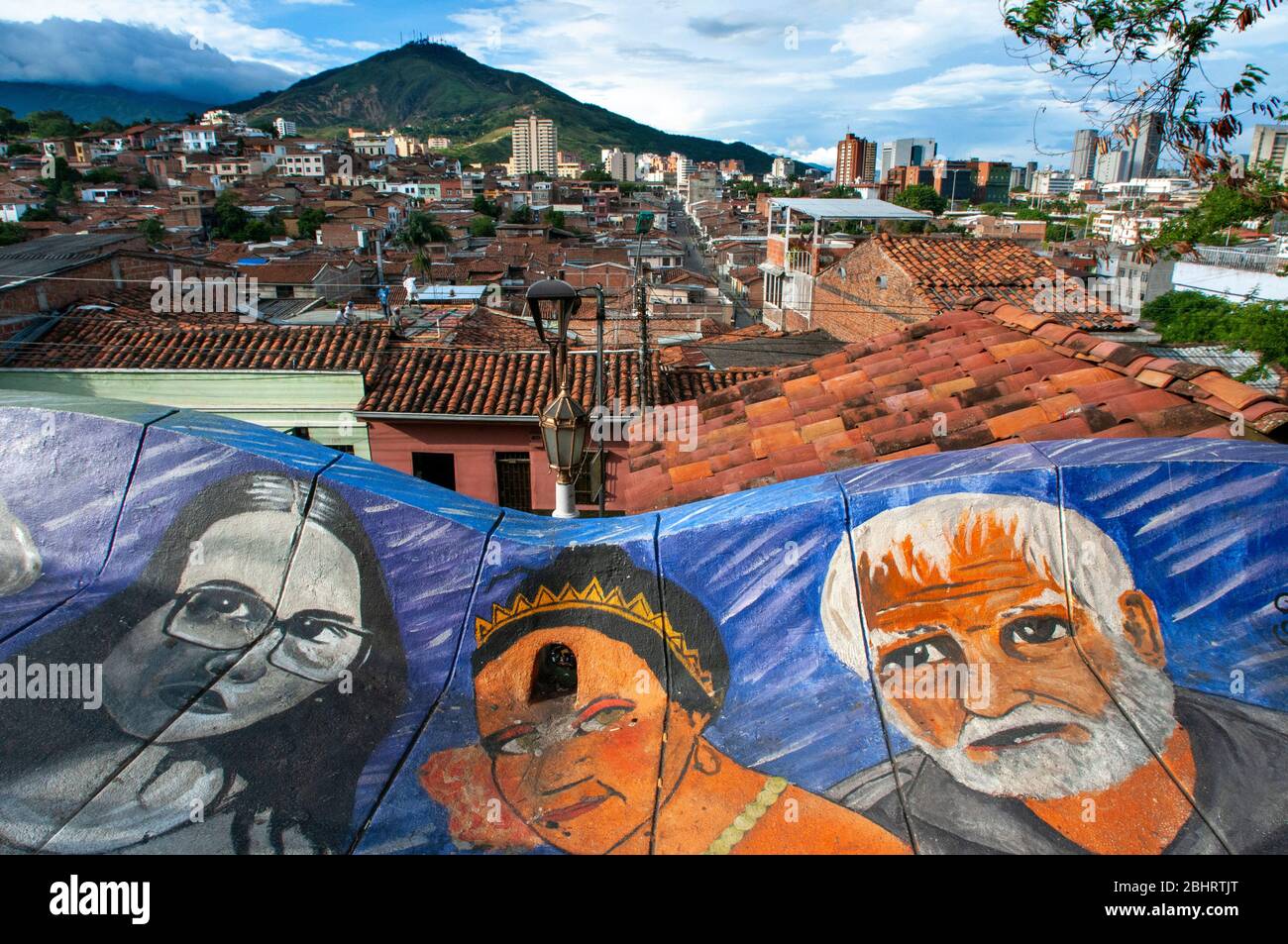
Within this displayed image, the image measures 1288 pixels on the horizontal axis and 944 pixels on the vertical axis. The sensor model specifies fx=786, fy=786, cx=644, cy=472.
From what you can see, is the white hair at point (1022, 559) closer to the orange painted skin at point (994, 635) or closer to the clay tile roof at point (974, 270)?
the orange painted skin at point (994, 635)

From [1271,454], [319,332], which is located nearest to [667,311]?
[319,332]

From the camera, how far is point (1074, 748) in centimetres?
321

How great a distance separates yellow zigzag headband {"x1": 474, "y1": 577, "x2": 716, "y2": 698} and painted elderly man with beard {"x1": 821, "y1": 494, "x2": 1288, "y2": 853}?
2.38 ft

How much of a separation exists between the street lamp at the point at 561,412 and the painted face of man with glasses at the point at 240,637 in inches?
55.2

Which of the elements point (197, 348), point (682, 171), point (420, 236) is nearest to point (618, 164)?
point (682, 171)

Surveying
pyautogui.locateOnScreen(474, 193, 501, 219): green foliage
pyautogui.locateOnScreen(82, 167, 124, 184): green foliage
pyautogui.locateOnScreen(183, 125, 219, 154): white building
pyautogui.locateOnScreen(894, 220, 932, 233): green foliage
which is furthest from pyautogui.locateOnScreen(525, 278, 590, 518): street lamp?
pyautogui.locateOnScreen(183, 125, 219, 154): white building

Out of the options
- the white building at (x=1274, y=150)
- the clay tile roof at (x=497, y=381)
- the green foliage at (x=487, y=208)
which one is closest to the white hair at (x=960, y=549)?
the white building at (x=1274, y=150)

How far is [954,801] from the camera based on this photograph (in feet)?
10.1

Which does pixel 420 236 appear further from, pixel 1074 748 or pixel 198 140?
pixel 198 140

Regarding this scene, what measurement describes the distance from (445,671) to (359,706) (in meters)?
0.40

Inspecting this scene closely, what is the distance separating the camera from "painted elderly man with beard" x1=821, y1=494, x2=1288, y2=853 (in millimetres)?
2979

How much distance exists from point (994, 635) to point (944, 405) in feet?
8.22

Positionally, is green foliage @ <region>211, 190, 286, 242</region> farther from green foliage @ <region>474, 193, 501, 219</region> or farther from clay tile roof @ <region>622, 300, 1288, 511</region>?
clay tile roof @ <region>622, 300, 1288, 511</region>
